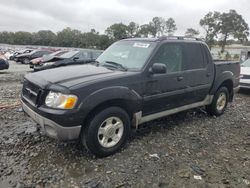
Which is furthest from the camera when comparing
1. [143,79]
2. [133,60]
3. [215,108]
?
[215,108]

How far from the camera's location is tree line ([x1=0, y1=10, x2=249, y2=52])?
44469 millimetres

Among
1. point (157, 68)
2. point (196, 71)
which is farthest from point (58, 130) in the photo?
point (196, 71)

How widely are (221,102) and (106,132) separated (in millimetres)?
3478

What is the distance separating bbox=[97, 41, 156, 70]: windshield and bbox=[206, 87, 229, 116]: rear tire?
2.33 metres

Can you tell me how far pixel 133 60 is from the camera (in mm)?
3943

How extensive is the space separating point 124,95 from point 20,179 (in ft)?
5.83

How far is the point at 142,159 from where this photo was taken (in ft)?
11.3

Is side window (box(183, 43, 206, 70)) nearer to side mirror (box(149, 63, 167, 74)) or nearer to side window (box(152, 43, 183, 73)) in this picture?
side window (box(152, 43, 183, 73))

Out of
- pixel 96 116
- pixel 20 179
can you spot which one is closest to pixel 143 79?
pixel 96 116

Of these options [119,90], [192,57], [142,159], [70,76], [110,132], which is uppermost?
[192,57]

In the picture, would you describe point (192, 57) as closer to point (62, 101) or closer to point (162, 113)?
point (162, 113)

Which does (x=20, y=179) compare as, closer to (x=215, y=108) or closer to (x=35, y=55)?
(x=215, y=108)

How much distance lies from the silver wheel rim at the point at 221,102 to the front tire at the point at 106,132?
9.62ft

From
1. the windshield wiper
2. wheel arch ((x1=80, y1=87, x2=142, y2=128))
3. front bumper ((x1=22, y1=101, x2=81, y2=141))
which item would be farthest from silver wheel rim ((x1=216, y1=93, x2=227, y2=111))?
front bumper ((x1=22, y1=101, x2=81, y2=141))
